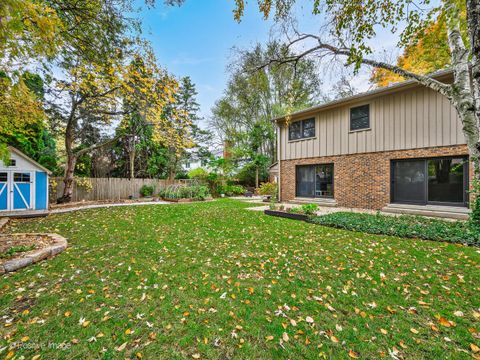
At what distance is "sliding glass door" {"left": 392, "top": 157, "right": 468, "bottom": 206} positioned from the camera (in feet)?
22.8

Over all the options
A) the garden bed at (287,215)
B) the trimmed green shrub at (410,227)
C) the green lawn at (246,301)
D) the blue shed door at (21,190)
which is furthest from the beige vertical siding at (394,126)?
the blue shed door at (21,190)

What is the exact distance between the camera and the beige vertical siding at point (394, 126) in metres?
7.08

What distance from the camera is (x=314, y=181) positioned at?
35.2 ft


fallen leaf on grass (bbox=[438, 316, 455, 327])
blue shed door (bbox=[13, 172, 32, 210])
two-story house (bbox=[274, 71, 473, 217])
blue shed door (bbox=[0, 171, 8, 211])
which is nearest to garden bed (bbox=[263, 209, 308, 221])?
two-story house (bbox=[274, 71, 473, 217])

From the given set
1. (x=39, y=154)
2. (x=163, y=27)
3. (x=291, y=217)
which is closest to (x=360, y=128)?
(x=291, y=217)

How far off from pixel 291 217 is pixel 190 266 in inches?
195

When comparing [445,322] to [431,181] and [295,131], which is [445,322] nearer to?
[431,181]

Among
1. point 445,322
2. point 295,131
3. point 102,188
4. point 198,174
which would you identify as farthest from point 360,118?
point 102,188

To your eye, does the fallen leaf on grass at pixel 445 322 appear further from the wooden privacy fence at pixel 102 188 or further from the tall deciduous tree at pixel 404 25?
the wooden privacy fence at pixel 102 188

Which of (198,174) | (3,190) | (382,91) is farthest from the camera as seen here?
(198,174)

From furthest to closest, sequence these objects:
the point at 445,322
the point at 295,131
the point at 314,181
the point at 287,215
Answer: the point at 295,131, the point at 314,181, the point at 287,215, the point at 445,322

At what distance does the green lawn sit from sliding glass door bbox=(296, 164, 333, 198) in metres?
5.82

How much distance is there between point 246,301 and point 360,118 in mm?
9382

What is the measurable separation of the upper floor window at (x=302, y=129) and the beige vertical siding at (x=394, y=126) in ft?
1.03
